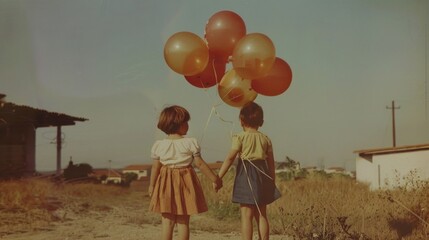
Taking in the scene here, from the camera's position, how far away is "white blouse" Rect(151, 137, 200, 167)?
3850 millimetres

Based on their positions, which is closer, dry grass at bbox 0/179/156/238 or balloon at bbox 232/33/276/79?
balloon at bbox 232/33/276/79

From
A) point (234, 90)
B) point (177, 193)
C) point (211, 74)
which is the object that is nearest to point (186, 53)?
point (211, 74)

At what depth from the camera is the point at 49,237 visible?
5625 mm

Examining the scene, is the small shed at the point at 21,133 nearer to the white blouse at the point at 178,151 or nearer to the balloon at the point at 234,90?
the balloon at the point at 234,90

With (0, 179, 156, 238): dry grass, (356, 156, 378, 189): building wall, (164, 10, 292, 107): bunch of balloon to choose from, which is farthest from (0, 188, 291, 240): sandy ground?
(356, 156, 378, 189): building wall

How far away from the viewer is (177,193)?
383 cm

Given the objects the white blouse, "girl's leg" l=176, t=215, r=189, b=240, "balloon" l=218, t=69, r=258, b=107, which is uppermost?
"balloon" l=218, t=69, r=258, b=107

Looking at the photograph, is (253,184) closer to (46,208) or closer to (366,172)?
(46,208)

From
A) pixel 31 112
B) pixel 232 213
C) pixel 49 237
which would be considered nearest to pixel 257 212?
pixel 49 237

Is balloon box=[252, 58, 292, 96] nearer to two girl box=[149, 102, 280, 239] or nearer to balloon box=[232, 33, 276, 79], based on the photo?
balloon box=[232, 33, 276, 79]

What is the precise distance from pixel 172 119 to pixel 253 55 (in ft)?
3.03

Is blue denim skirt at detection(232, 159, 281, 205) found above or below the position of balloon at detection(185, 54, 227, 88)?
below

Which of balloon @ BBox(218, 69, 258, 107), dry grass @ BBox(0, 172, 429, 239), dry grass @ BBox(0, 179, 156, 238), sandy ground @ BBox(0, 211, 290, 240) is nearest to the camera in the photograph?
balloon @ BBox(218, 69, 258, 107)

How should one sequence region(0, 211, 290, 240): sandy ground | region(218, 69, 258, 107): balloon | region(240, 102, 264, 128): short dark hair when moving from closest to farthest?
region(240, 102, 264, 128): short dark hair
region(218, 69, 258, 107): balloon
region(0, 211, 290, 240): sandy ground
